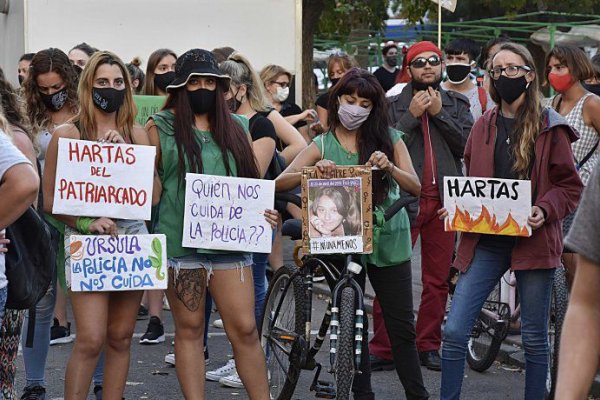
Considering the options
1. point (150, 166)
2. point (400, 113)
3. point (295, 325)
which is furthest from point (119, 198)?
point (400, 113)

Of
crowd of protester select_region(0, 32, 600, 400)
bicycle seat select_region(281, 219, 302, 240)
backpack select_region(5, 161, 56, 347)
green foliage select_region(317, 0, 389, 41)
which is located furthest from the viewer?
green foliage select_region(317, 0, 389, 41)

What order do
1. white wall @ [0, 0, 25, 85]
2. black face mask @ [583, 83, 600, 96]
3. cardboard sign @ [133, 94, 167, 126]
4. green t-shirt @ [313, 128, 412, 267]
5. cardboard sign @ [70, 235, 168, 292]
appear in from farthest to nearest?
white wall @ [0, 0, 25, 85] < black face mask @ [583, 83, 600, 96] < cardboard sign @ [133, 94, 167, 126] < green t-shirt @ [313, 128, 412, 267] < cardboard sign @ [70, 235, 168, 292]

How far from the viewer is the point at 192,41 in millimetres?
13445

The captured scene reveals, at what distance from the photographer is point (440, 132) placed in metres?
8.16

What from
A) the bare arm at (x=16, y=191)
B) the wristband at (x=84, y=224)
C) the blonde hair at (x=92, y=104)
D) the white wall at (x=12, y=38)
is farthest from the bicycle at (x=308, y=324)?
the white wall at (x=12, y=38)

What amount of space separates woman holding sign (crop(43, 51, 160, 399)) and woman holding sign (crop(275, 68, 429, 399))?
3.10ft

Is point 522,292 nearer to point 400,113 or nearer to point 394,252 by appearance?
point 394,252

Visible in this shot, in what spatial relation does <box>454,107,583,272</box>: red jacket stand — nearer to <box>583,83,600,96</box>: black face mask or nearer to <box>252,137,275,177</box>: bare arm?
<box>252,137,275,177</box>: bare arm

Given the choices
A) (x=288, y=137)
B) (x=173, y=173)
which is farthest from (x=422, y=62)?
(x=173, y=173)

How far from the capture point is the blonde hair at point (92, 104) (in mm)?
6133

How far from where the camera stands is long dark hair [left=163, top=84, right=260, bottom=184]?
5.99 metres

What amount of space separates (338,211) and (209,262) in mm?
725

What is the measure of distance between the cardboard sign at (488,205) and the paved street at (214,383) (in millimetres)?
1644

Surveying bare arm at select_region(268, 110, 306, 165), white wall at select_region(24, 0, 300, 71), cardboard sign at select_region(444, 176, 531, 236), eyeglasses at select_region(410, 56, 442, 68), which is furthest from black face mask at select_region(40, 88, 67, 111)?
white wall at select_region(24, 0, 300, 71)
